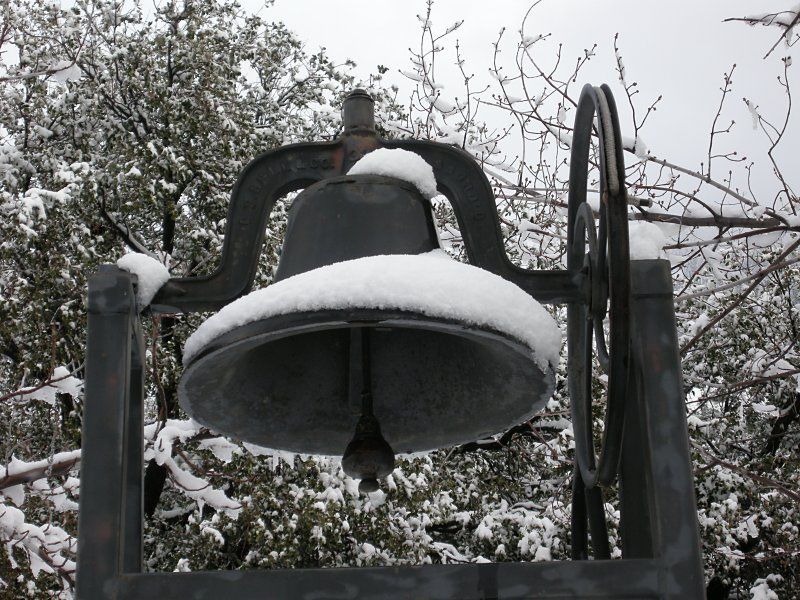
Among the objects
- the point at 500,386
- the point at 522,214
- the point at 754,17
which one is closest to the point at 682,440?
the point at 500,386

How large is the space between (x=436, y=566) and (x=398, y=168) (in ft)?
3.50

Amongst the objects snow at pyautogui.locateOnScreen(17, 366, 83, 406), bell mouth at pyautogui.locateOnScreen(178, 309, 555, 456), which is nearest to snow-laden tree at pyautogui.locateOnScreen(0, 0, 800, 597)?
snow at pyautogui.locateOnScreen(17, 366, 83, 406)

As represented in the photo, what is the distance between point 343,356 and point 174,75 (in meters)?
9.38

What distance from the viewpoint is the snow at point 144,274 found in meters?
2.28

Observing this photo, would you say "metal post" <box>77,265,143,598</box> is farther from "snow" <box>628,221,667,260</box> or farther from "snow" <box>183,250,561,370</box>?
"snow" <box>628,221,667,260</box>

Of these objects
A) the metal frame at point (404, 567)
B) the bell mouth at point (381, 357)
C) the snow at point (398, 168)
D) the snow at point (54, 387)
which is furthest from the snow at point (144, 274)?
the snow at point (54, 387)

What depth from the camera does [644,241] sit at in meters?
2.33

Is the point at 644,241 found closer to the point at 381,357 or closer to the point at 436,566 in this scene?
the point at 381,357

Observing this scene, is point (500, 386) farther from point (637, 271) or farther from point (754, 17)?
point (754, 17)

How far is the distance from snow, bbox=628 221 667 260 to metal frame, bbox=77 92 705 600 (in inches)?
4.8

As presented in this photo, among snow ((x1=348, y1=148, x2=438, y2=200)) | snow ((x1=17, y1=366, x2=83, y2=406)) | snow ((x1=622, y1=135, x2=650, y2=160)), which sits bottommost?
snow ((x1=348, y1=148, x2=438, y2=200))

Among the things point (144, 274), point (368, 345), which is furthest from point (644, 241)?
point (144, 274)

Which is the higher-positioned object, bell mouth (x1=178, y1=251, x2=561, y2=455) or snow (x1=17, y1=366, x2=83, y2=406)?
snow (x1=17, y1=366, x2=83, y2=406)

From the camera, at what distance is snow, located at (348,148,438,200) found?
245cm
